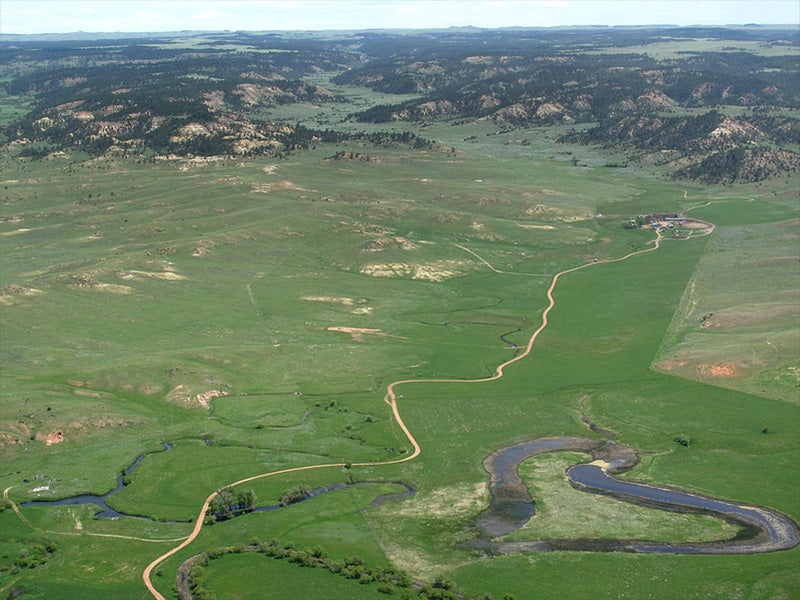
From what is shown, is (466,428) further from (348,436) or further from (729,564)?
(729,564)

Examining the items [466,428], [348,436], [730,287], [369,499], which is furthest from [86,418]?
[730,287]

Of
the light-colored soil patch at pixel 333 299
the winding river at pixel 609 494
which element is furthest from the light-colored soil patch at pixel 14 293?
the winding river at pixel 609 494

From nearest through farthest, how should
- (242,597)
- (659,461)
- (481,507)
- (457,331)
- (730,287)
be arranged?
(242,597) < (481,507) < (659,461) < (457,331) < (730,287)

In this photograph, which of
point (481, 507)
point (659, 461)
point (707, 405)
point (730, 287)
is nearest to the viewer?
point (481, 507)

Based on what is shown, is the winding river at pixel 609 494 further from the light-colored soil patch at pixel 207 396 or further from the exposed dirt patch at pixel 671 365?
the light-colored soil patch at pixel 207 396

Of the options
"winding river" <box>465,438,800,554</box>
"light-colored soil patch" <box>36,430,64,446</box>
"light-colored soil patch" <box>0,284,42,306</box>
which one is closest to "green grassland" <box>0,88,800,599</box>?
"light-colored soil patch" <box>36,430,64,446</box>

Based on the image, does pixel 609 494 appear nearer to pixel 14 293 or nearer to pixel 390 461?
pixel 390 461

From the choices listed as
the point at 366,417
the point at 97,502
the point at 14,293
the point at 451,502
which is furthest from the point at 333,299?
the point at 97,502

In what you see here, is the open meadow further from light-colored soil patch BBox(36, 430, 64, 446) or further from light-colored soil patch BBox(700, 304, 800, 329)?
light-colored soil patch BBox(700, 304, 800, 329)
